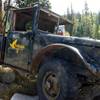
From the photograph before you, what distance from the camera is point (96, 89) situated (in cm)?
523

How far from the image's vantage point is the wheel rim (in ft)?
17.1

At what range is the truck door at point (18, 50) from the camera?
6.28 m

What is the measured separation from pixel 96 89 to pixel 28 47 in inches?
69.2

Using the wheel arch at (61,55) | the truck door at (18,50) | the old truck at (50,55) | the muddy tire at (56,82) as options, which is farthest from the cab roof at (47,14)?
the muddy tire at (56,82)

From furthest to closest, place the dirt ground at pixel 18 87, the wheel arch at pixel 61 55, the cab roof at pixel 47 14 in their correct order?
the cab roof at pixel 47 14, the dirt ground at pixel 18 87, the wheel arch at pixel 61 55

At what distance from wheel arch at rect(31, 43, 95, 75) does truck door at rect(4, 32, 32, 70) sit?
0.48 metres

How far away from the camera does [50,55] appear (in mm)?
5609

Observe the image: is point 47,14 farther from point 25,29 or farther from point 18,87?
point 18,87

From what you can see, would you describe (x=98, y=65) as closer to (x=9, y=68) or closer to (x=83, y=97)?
(x=83, y=97)

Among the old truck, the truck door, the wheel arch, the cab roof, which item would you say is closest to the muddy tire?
the old truck

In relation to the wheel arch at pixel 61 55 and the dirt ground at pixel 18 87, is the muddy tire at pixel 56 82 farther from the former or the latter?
the dirt ground at pixel 18 87

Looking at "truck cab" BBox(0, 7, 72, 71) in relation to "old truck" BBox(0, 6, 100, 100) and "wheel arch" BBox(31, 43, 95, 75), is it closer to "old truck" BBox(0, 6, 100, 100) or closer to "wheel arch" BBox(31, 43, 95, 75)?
"old truck" BBox(0, 6, 100, 100)

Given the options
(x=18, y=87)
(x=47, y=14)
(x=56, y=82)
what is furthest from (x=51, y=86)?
(x=47, y=14)

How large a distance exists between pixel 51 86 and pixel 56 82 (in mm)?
163
